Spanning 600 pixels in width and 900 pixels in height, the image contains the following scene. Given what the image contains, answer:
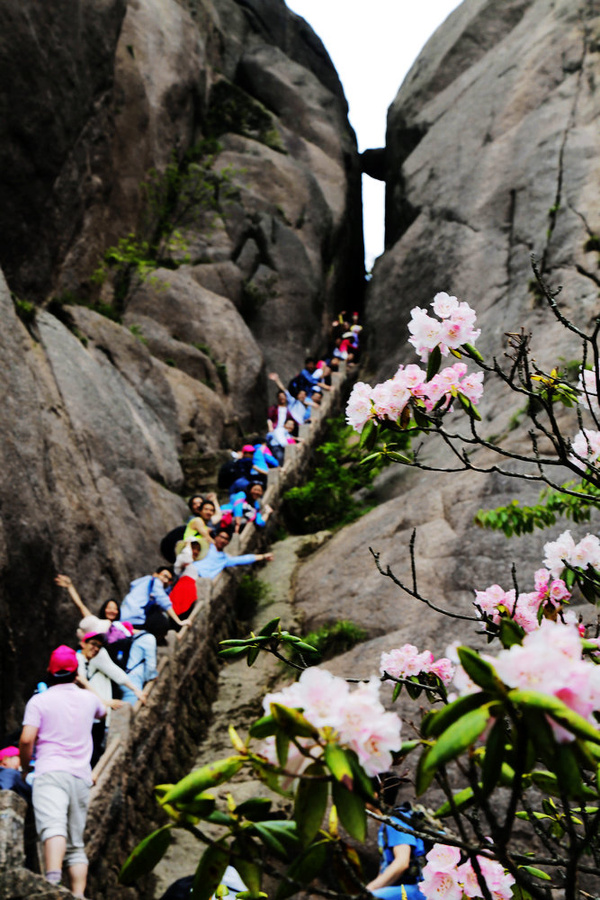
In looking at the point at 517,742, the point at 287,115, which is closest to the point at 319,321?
the point at 287,115

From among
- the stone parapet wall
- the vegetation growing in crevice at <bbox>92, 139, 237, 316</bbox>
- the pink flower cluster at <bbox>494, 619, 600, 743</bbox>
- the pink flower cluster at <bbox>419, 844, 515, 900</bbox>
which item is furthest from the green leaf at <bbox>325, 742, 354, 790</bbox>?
the vegetation growing in crevice at <bbox>92, 139, 237, 316</bbox>

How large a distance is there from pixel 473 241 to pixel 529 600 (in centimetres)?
1853

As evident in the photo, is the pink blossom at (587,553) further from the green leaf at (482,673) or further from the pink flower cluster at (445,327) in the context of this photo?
the green leaf at (482,673)

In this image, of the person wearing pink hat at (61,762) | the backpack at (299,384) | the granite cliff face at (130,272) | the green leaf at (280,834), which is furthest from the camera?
the backpack at (299,384)

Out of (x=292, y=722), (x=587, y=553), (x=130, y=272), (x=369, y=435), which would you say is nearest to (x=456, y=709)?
(x=292, y=722)

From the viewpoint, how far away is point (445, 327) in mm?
3654

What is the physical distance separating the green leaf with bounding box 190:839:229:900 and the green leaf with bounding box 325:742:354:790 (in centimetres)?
35

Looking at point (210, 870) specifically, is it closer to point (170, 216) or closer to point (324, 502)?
point (324, 502)

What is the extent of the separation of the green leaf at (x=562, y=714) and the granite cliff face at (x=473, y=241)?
25.8ft

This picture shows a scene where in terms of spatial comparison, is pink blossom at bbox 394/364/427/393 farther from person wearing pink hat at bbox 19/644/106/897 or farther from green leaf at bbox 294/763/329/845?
person wearing pink hat at bbox 19/644/106/897

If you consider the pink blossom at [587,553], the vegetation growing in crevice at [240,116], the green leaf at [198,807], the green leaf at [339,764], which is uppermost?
the vegetation growing in crevice at [240,116]

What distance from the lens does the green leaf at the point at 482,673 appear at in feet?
5.43

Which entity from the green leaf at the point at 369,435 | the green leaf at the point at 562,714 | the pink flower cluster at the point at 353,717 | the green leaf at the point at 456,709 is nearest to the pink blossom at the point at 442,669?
the green leaf at the point at 369,435

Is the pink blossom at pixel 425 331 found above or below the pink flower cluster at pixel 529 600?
above
